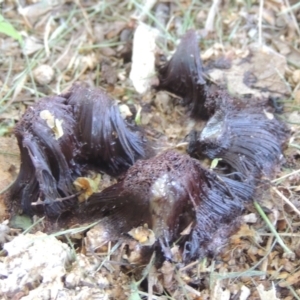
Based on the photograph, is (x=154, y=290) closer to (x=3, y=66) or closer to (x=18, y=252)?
(x=18, y=252)

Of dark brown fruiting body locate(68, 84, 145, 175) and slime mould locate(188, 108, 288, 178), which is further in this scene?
slime mould locate(188, 108, 288, 178)

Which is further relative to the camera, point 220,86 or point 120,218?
point 220,86

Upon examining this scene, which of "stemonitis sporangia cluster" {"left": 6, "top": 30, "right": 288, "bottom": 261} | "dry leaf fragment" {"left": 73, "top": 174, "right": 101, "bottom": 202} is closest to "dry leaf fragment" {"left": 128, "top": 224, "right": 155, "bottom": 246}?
"stemonitis sporangia cluster" {"left": 6, "top": 30, "right": 288, "bottom": 261}

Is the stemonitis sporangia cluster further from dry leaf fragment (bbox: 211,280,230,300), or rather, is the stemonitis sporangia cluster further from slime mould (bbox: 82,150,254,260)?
dry leaf fragment (bbox: 211,280,230,300)

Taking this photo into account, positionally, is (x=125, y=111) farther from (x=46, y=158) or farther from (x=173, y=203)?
(x=173, y=203)

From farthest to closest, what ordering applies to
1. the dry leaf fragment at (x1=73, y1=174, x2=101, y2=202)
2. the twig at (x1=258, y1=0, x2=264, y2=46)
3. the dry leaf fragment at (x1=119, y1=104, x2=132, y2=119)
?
the twig at (x1=258, y1=0, x2=264, y2=46) < the dry leaf fragment at (x1=119, y1=104, x2=132, y2=119) < the dry leaf fragment at (x1=73, y1=174, x2=101, y2=202)

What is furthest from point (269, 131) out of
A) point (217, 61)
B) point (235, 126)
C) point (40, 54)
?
point (40, 54)

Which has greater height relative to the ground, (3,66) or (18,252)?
(3,66)
